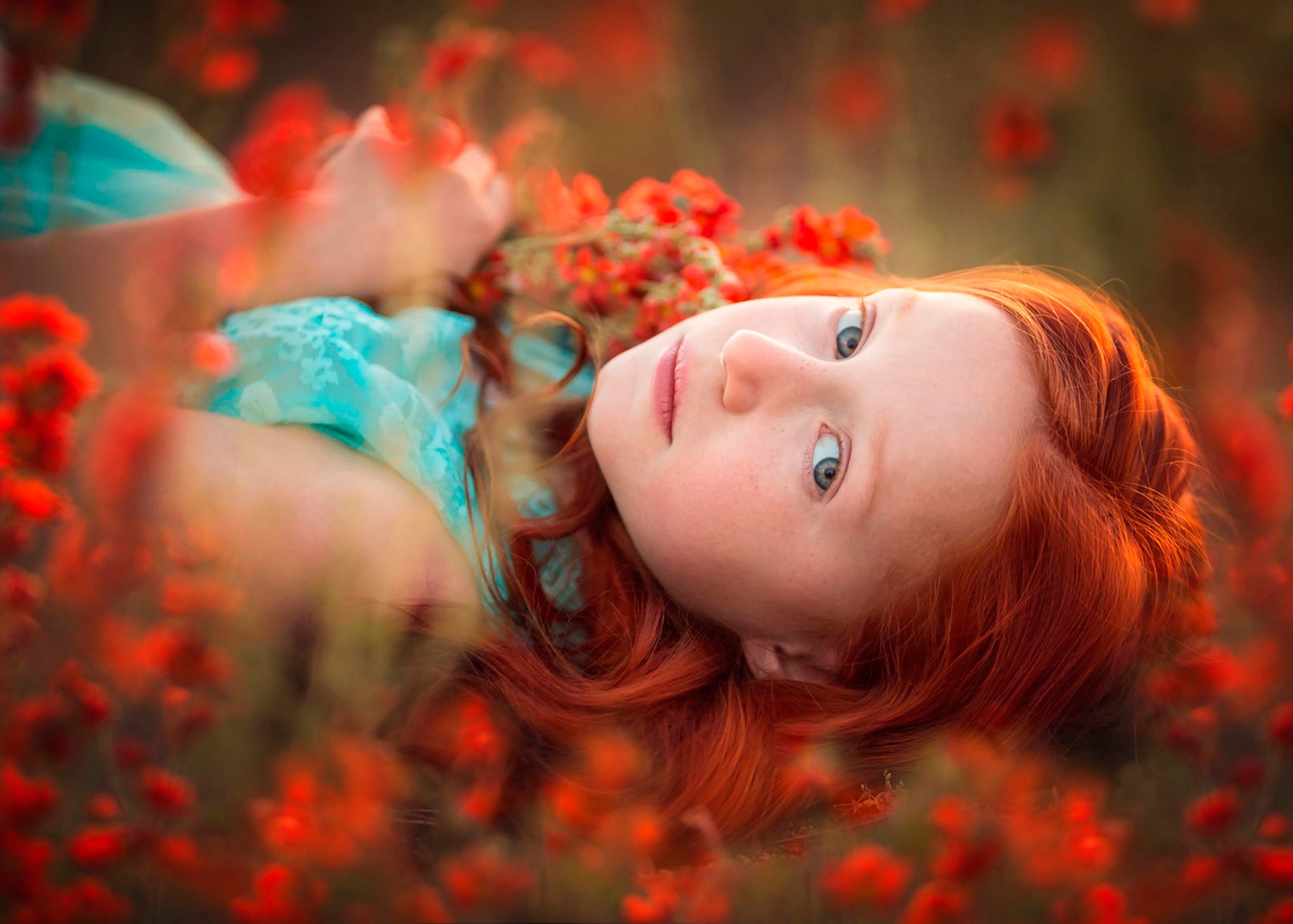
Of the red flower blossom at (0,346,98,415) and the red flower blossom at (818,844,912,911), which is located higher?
the red flower blossom at (0,346,98,415)

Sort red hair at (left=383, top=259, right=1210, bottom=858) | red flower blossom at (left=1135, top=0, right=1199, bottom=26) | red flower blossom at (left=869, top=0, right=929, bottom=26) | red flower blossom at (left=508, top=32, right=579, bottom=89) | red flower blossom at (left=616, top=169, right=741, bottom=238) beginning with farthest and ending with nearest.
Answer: red flower blossom at (left=508, top=32, right=579, bottom=89)
red flower blossom at (left=869, top=0, right=929, bottom=26)
red flower blossom at (left=616, top=169, right=741, bottom=238)
red flower blossom at (left=1135, top=0, right=1199, bottom=26)
red hair at (left=383, top=259, right=1210, bottom=858)

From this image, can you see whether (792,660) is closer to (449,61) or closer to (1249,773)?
(1249,773)

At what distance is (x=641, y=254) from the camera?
4.73 feet

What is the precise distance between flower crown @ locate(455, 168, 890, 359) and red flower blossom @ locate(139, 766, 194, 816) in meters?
0.87

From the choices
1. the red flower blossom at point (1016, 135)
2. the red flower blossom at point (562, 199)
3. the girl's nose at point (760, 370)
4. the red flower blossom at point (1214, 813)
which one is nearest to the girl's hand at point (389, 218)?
the red flower blossom at point (562, 199)

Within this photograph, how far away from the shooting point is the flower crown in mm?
1426

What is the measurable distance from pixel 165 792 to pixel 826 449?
738mm

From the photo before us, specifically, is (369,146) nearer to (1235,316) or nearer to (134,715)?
(134,715)

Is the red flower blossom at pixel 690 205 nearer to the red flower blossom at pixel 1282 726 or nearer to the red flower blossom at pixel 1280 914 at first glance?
the red flower blossom at pixel 1282 726

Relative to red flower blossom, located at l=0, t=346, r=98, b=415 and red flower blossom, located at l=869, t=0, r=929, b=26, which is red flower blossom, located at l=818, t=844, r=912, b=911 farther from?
red flower blossom, located at l=869, t=0, r=929, b=26

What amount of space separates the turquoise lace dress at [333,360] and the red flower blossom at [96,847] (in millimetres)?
537

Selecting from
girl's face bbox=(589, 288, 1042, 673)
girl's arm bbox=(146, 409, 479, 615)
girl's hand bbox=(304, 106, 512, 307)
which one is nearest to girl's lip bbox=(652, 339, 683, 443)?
girl's face bbox=(589, 288, 1042, 673)

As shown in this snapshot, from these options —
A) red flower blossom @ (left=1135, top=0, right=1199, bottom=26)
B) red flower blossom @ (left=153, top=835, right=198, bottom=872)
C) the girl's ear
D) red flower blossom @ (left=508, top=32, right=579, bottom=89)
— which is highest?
red flower blossom @ (left=1135, top=0, right=1199, bottom=26)

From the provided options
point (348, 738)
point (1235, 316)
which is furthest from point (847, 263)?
point (348, 738)
